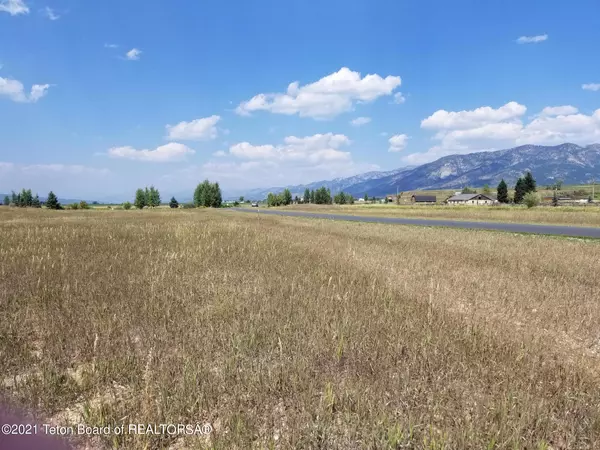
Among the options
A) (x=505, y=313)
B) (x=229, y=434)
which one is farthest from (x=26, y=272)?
(x=505, y=313)

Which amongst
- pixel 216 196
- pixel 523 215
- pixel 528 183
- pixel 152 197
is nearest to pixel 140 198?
pixel 152 197

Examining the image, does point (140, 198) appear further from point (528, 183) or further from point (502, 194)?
point (528, 183)

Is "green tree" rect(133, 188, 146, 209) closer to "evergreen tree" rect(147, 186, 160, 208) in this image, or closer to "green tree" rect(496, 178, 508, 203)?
"evergreen tree" rect(147, 186, 160, 208)

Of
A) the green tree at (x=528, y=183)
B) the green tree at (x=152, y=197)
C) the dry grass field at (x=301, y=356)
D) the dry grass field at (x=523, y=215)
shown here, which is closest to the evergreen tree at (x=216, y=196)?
the green tree at (x=152, y=197)

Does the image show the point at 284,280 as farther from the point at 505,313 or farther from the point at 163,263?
the point at 505,313

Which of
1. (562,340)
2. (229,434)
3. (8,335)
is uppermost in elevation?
(8,335)

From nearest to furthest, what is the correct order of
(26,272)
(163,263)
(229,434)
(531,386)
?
(229,434), (531,386), (26,272), (163,263)

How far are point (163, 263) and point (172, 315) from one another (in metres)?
4.02

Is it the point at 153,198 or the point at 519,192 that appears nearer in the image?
the point at 519,192

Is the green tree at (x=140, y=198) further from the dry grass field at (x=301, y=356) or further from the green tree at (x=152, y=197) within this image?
the dry grass field at (x=301, y=356)

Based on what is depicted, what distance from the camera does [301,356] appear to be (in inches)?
164

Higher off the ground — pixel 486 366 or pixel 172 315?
pixel 172 315

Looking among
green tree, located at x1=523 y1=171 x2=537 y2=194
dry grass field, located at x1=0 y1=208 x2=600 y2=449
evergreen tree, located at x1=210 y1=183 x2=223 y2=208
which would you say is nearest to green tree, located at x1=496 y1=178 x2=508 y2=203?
green tree, located at x1=523 y1=171 x2=537 y2=194

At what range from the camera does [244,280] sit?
7973 millimetres
